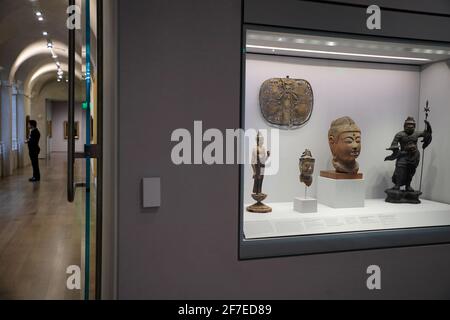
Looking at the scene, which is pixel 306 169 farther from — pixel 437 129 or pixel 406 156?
pixel 437 129

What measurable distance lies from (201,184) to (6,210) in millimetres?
6287

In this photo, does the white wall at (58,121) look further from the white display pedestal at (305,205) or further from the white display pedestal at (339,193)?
the white display pedestal at (305,205)

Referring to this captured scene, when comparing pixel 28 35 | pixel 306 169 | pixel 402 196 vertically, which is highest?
pixel 28 35

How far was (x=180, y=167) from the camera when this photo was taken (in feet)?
8.14

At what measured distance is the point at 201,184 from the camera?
2.53 meters

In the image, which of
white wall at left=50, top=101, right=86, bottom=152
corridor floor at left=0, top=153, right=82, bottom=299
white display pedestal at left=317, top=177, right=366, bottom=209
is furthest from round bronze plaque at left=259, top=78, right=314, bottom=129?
white wall at left=50, top=101, right=86, bottom=152

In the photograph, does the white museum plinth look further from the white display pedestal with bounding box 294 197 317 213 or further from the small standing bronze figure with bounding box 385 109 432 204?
the small standing bronze figure with bounding box 385 109 432 204

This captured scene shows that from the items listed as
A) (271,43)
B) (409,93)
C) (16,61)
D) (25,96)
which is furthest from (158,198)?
(25,96)

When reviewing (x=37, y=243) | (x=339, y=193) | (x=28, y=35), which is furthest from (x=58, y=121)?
(x=339, y=193)

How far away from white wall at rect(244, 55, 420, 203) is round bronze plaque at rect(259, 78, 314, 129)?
0.05 m

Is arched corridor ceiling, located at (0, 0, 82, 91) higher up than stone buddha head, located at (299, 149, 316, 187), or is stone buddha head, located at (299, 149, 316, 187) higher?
arched corridor ceiling, located at (0, 0, 82, 91)

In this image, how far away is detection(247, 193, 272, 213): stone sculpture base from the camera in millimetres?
3008

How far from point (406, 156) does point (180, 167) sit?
7.09 ft
